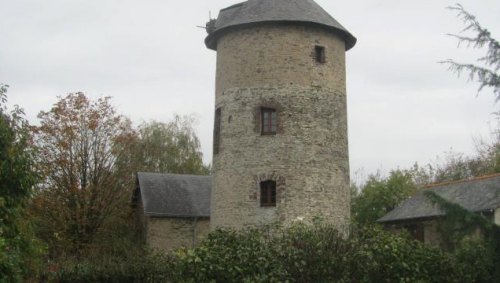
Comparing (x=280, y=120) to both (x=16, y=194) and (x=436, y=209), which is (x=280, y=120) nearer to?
(x=436, y=209)

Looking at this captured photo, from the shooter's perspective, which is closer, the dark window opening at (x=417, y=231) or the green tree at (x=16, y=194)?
the green tree at (x=16, y=194)

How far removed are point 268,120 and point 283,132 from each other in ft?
2.18

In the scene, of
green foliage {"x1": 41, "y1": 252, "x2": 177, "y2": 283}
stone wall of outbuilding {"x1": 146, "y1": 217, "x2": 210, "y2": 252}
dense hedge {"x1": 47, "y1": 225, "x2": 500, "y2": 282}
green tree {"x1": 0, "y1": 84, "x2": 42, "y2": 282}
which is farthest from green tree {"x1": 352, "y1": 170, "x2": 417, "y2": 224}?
Result: green tree {"x1": 0, "y1": 84, "x2": 42, "y2": 282}

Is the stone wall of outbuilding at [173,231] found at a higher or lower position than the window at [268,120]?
lower

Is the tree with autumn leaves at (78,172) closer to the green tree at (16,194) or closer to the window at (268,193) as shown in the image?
the window at (268,193)

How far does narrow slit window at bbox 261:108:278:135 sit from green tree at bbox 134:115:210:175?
74.7 ft

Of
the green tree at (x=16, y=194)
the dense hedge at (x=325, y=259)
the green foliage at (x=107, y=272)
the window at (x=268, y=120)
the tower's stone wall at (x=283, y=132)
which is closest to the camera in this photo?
the green tree at (x=16, y=194)

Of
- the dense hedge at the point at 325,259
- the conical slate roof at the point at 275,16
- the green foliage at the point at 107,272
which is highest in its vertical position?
the conical slate roof at the point at 275,16

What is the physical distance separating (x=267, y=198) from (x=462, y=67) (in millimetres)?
11083

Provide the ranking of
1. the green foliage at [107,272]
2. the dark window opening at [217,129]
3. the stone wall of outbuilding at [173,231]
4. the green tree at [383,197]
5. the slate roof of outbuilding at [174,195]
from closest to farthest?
the green foliage at [107,272] < the dark window opening at [217,129] < the stone wall of outbuilding at [173,231] < the slate roof of outbuilding at [174,195] < the green tree at [383,197]

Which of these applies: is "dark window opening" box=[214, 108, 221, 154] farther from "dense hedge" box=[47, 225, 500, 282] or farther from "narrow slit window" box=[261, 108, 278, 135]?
"dense hedge" box=[47, 225, 500, 282]

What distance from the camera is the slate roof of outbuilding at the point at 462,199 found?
2344 cm

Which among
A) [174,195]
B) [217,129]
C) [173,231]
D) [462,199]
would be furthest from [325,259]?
[174,195]

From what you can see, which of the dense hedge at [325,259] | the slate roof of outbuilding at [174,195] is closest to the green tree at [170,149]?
the slate roof of outbuilding at [174,195]
